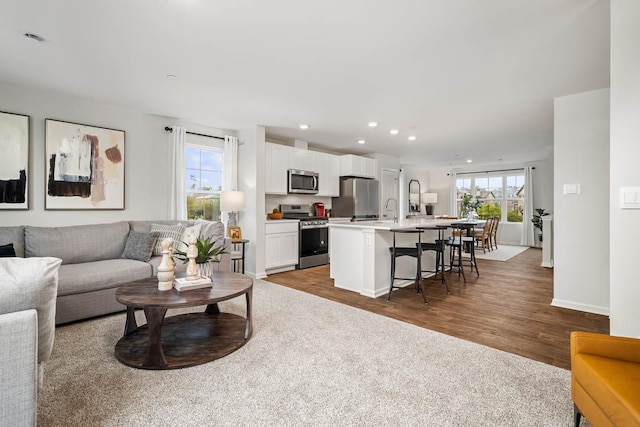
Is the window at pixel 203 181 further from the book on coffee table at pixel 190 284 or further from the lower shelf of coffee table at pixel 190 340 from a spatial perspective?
the book on coffee table at pixel 190 284

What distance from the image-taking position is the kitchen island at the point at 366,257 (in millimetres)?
3889

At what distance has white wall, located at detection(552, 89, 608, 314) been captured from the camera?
3248 millimetres

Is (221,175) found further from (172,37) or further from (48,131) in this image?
(172,37)

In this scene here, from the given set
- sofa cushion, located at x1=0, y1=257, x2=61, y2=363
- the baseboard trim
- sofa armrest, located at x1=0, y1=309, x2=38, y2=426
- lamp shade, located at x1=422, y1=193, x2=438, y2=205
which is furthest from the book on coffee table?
lamp shade, located at x1=422, y1=193, x2=438, y2=205

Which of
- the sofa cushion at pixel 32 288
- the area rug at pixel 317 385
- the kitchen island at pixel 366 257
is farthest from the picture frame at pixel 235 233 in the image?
the sofa cushion at pixel 32 288

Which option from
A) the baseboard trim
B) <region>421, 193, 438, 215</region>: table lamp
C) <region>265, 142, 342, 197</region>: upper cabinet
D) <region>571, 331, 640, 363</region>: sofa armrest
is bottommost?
the baseboard trim

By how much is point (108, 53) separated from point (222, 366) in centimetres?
275

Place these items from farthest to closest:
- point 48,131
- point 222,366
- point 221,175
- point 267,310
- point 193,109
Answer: point 221,175 → point 193,109 → point 48,131 → point 267,310 → point 222,366

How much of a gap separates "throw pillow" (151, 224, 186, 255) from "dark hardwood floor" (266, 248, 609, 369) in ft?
5.13

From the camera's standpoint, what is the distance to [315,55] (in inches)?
106

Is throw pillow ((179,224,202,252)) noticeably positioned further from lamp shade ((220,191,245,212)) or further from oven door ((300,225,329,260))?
oven door ((300,225,329,260))

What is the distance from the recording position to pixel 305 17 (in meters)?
2.15

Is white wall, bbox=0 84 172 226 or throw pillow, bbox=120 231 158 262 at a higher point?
white wall, bbox=0 84 172 226

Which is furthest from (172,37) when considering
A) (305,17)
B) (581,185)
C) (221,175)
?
(581,185)
